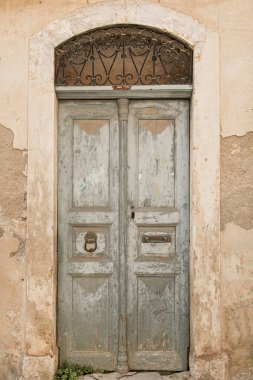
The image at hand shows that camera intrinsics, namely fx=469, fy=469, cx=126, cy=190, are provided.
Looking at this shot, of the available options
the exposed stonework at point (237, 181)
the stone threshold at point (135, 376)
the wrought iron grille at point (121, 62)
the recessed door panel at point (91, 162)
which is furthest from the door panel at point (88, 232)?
the exposed stonework at point (237, 181)

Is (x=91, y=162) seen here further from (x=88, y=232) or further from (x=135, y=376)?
(x=135, y=376)

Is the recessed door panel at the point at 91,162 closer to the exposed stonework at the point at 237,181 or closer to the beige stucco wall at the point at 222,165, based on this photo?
the beige stucco wall at the point at 222,165

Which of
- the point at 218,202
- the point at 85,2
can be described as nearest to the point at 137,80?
the point at 85,2

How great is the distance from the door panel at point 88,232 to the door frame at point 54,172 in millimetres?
202

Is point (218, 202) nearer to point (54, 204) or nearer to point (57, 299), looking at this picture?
point (54, 204)

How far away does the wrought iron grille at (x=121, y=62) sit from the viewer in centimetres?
425

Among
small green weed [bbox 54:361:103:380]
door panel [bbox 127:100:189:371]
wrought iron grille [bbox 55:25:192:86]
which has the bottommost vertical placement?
small green weed [bbox 54:361:103:380]

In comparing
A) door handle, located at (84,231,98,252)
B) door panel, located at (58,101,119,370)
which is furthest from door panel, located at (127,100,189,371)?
door handle, located at (84,231,98,252)

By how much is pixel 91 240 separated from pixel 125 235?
0.31 metres

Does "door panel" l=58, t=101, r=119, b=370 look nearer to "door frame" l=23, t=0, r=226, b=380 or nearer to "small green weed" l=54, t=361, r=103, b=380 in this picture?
"small green weed" l=54, t=361, r=103, b=380

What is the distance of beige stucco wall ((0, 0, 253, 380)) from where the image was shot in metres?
4.02

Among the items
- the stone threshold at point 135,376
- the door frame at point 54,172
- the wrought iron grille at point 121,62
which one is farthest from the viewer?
the wrought iron grille at point 121,62

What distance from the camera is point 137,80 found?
14.0 feet

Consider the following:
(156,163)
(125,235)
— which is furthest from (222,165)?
(125,235)
